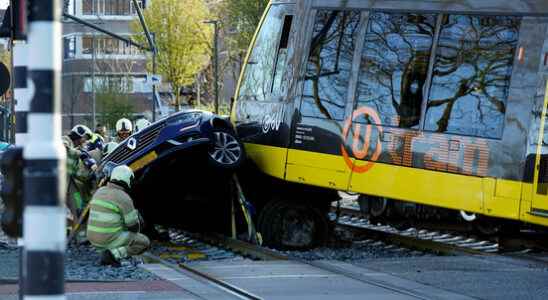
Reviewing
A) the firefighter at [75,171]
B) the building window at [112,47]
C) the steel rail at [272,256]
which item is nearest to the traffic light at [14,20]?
the steel rail at [272,256]

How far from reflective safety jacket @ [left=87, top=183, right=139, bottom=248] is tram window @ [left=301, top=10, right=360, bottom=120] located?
9.00 feet

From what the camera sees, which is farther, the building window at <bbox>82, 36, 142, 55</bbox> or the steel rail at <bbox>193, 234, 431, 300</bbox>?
the building window at <bbox>82, 36, 142, 55</bbox>

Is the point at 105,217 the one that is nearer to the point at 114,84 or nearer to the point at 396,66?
the point at 396,66

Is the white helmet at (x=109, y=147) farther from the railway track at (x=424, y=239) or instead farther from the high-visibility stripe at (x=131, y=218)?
the high-visibility stripe at (x=131, y=218)

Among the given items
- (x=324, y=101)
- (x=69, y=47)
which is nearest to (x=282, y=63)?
(x=324, y=101)

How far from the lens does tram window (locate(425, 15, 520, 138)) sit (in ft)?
42.1

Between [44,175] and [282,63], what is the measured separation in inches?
406

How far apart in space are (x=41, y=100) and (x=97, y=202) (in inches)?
314

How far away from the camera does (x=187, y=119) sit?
49.5ft

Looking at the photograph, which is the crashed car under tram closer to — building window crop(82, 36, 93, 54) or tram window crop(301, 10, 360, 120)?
tram window crop(301, 10, 360, 120)

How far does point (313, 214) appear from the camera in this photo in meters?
15.3

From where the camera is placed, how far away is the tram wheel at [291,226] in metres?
15.1

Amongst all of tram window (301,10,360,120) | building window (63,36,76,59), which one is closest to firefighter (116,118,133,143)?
tram window (301,10,360,120)

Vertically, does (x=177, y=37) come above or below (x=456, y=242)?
above
